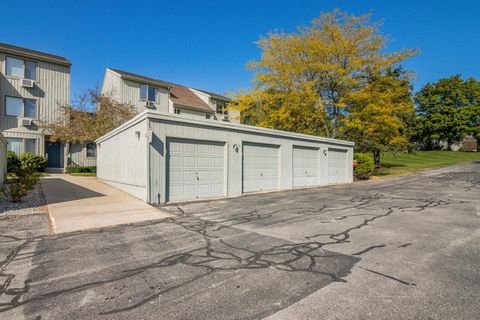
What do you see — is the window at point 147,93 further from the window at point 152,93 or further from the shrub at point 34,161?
the shrub at point 34,161

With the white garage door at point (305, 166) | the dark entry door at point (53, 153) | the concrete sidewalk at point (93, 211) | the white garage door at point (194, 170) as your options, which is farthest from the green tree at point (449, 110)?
the dark entry door at point (53, 153)

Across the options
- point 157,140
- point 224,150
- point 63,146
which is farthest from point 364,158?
point 63,146

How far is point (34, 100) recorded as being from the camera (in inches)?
857

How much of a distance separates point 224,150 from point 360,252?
24.9 feet

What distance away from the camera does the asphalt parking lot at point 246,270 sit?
2.85 m

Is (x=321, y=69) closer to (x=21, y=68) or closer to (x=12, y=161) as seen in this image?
(x=12, y=161)

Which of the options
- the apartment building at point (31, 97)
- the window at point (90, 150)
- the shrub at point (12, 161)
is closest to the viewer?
the shrub at point (12, 161)

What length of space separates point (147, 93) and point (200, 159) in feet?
61.8

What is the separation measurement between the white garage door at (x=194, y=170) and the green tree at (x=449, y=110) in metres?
50.5

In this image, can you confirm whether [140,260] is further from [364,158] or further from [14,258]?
[364,158]

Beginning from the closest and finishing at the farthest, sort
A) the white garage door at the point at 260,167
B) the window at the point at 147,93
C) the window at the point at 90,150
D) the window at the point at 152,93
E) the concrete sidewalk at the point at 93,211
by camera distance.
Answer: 1. the concrete sidewalk at the point at 93,211
2. the white garage door at the point at 260,167
3. the window at the point at 90,150
4. the window at the point at 147,93
5. the window at the point at 152,93

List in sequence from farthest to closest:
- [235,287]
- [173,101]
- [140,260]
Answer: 1. [173,101]
2. [140,260]
3. [235,287]

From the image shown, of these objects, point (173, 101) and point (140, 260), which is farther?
point (173, 101)

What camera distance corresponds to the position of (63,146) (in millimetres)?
23016
